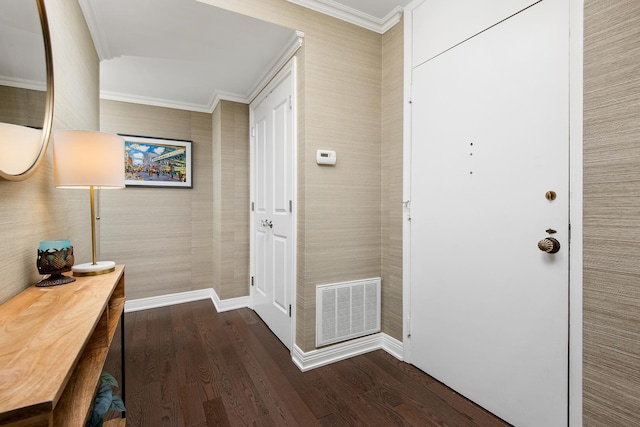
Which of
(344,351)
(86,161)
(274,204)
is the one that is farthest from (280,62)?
(344,351)

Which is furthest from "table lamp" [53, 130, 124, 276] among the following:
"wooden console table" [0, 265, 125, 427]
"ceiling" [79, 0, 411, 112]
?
"ceiling" [79, 0, 411, 112]

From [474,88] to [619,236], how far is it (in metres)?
0.99

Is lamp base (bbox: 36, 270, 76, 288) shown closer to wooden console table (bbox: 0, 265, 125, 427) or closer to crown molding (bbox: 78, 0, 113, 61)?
wooden console table (bbox: 0, 265, 125, 427)

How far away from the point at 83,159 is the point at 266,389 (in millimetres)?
1582

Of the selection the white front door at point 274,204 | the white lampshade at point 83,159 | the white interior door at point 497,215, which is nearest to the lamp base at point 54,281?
the white lampshade at point 83,159

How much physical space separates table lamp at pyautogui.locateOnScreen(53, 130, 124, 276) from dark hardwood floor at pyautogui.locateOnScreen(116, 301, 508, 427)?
3.01 feet

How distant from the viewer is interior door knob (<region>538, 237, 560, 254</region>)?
4.29 ft

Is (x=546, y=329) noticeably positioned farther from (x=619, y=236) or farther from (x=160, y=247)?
(x=160, y=247)

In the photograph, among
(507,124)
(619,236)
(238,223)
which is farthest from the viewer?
(238,223)

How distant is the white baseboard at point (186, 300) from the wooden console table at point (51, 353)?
200 cm

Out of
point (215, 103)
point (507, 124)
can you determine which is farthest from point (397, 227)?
point (215, 103)

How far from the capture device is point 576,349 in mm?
1253

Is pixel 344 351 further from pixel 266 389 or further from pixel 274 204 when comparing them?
pixel 274 204

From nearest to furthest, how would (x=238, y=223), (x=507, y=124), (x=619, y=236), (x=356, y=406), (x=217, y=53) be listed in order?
1. (x=619, y=236)
2. (x=507, y=124)
3. (x=356, y=406)
4. (x=217, y=53)
5. (x=238, y=223)
